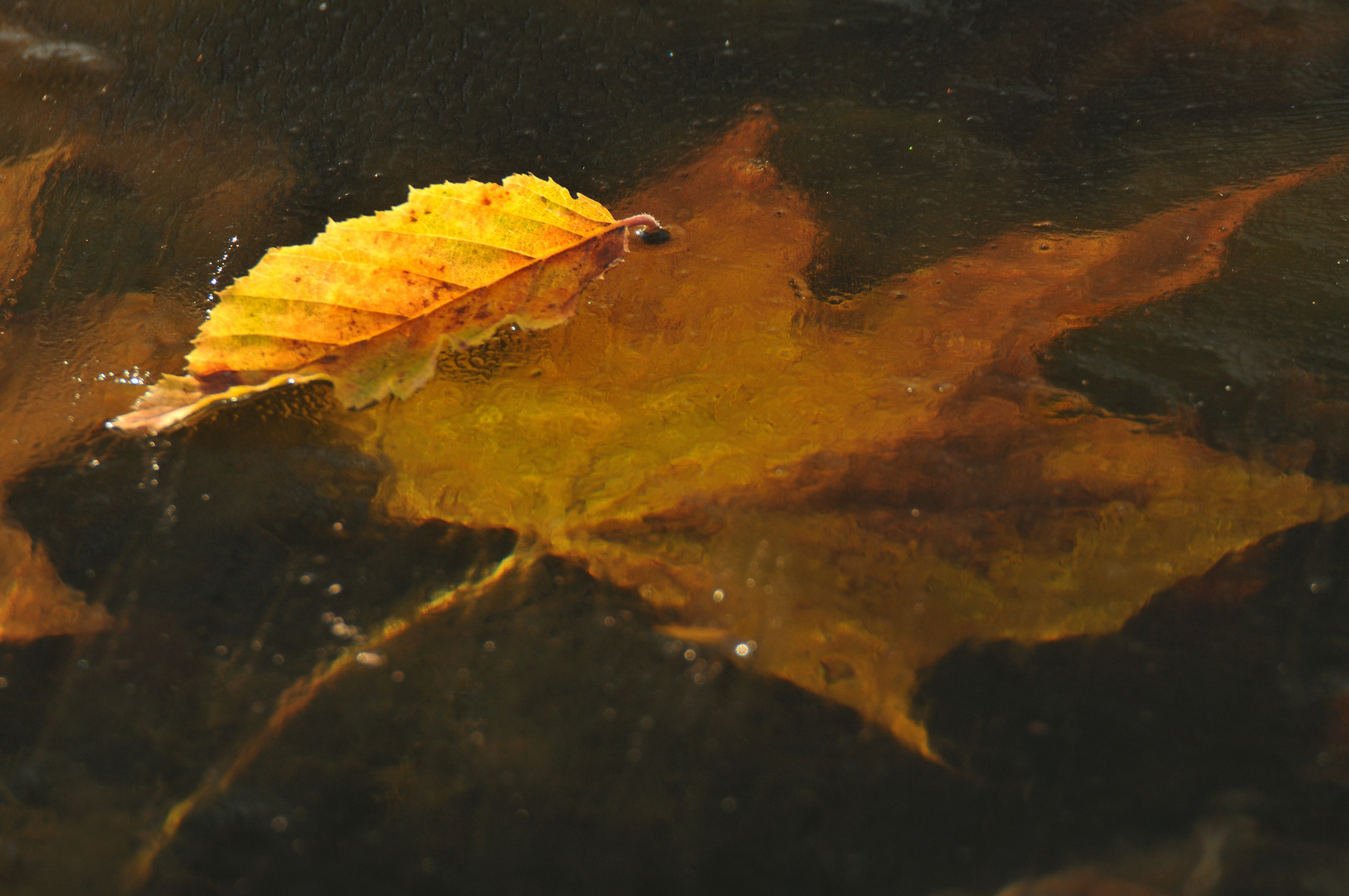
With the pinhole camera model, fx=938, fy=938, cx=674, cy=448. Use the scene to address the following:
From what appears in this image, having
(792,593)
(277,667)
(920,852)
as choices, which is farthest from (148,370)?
(920,852)

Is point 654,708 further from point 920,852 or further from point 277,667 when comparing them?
point 277,667

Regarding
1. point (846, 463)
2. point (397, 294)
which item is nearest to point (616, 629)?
point (846, 463)

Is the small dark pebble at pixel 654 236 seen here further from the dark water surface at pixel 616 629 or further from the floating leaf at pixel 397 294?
the dark water surface at pixel 616 629

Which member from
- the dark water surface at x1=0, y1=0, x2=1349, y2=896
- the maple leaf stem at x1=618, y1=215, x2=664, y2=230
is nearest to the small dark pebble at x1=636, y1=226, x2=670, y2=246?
the maple leaf stem at x1=618, y1=215, x2=664, y2=230

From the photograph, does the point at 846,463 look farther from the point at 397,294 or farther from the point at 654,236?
the point at 397,294

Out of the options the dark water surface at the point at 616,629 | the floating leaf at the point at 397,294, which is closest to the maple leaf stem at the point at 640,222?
the floating leaf at the point at 397,294
